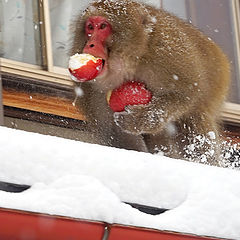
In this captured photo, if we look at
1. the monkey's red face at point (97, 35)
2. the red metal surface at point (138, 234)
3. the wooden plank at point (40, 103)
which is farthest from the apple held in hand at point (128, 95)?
the red metal surface at point (138, 234)

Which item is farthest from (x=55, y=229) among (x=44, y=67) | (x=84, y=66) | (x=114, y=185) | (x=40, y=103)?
(x=44, y=67)

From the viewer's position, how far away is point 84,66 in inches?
131

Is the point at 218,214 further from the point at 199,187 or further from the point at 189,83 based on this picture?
the point at 189,83

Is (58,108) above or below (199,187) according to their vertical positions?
above

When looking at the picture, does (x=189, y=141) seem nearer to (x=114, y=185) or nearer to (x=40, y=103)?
(x=40, y=103)

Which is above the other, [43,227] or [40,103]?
[40,103]

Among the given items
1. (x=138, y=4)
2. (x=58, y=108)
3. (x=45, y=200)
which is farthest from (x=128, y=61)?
(x=45, y=200)

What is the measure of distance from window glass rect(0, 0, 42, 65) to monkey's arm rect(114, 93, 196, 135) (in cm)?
126

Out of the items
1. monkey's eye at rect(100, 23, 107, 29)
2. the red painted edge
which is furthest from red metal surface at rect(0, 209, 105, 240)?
monkey's eye at rect(100, 23, 107, 29)

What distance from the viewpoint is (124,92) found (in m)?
3.70

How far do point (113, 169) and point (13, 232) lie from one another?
0.33 metres

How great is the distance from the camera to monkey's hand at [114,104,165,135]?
3.65 meters

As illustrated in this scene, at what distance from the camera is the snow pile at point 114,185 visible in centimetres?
182

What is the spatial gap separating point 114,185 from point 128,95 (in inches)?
69.7
